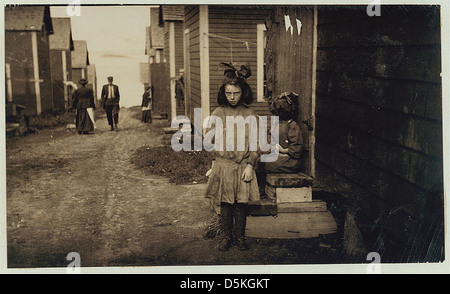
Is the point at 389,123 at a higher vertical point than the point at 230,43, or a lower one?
lower

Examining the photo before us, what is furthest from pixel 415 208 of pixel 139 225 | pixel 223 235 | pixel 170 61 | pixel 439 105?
pixel 170 61

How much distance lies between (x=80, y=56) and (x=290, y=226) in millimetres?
25305

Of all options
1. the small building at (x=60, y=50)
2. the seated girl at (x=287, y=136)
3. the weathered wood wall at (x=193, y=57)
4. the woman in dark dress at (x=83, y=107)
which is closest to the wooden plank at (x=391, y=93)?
the seated girl at (x=287, y=136)

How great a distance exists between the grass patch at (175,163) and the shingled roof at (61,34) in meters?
16.6

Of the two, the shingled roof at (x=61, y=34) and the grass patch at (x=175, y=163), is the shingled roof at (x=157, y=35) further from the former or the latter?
the grass patch at (x=175, y=163)

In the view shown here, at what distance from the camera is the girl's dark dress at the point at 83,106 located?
11.1 m

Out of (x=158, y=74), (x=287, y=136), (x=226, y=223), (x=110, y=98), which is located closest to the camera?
(x=226, y=223)

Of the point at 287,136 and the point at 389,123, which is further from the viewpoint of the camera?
the point at 287,136

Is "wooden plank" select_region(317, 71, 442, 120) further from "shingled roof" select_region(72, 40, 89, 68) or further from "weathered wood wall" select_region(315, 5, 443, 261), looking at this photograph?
"shingled roof" select_region(72, 40, 89, 68)

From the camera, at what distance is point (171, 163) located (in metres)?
7.98

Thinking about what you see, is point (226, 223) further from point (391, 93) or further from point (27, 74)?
point (27, 74)

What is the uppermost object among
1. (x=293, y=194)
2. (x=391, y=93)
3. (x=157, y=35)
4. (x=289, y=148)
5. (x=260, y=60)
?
(x=157, y=35)

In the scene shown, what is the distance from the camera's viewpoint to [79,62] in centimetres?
2677

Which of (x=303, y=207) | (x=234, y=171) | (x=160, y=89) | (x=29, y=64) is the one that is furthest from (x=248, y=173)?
(x=29, y=64)
